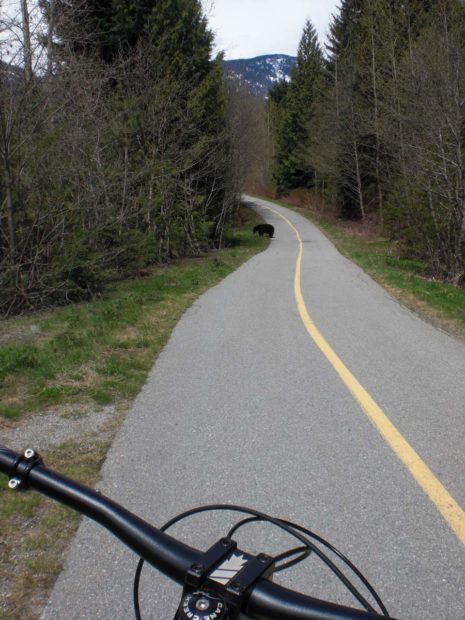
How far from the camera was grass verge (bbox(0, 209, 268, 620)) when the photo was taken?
9.57ft

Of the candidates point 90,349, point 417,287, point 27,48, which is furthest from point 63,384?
point 417,287

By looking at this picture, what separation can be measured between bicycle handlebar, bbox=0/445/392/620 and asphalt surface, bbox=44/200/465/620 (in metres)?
1.41

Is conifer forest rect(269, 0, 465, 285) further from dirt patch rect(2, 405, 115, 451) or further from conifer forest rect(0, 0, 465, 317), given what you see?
dirt patch rect(2, 405, 115, 451)

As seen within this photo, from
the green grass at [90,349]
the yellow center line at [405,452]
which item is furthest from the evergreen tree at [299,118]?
the yellow center line at [405,452]

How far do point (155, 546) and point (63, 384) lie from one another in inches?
200

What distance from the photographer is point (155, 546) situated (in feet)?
4.27

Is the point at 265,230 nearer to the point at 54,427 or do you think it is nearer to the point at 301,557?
the point at 54,427

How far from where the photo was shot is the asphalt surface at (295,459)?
2.72 meters

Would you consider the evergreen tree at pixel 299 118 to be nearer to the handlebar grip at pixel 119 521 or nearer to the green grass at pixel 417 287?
the green grass at pixel 417 287

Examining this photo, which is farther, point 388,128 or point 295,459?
point 388,128

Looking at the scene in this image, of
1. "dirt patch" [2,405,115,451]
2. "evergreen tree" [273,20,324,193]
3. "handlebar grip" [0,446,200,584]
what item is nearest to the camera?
"handlebar grip" [0,446,200,584]

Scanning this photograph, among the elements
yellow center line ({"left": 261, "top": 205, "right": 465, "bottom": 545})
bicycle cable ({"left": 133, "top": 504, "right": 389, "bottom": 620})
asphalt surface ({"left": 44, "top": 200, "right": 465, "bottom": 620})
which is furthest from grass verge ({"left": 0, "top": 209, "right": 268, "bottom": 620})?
yellow center line ({"left": 261, "top": 205, "right": 465, "bottom": 545})

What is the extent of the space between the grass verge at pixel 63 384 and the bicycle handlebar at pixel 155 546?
1.48 m

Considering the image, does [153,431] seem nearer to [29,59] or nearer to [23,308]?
[23,308]
